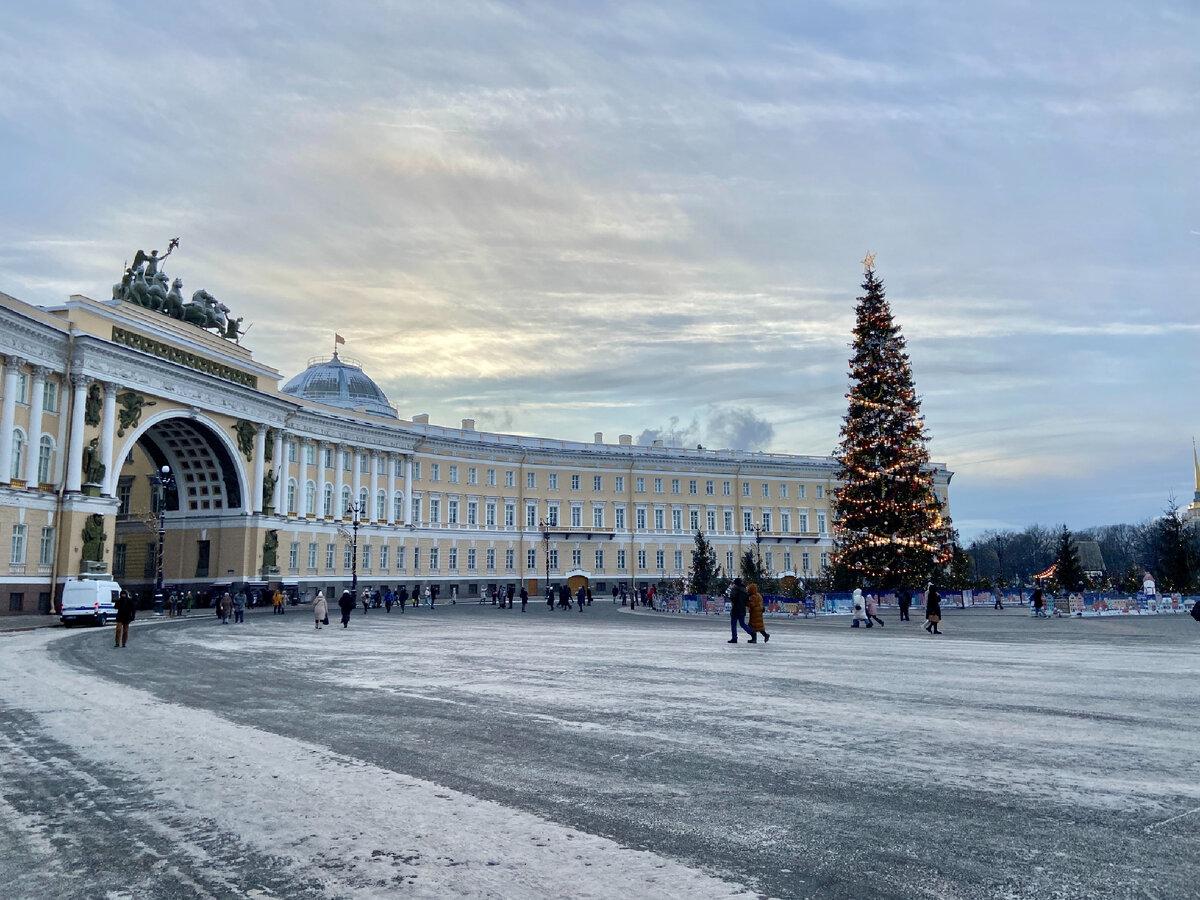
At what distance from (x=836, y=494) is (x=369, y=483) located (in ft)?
144

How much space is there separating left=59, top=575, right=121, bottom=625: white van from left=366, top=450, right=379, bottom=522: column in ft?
119

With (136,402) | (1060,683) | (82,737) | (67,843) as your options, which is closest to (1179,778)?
(1060,683)

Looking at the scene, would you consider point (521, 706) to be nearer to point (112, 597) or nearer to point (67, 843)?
point (67, 843)

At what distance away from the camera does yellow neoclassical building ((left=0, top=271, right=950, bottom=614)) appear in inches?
1714

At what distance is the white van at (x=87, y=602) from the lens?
34.2m

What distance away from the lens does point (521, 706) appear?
11742 millimetres

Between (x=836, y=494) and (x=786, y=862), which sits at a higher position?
(x=836, y=494)

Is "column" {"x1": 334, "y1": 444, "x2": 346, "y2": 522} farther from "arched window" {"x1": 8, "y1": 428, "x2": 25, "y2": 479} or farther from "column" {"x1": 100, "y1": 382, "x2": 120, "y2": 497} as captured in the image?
"arched window" {"x1": 8, "y1": 428, "x2": 25, "y2": 479}

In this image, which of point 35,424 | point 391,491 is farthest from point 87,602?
point 391,491

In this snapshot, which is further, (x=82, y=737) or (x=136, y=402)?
(x=136, y=402)

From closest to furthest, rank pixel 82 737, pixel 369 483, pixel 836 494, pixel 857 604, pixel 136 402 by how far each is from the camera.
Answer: pixel 82 737, pixel 857 604, pixel 836 494, pixel 136 402, pixel 369 483

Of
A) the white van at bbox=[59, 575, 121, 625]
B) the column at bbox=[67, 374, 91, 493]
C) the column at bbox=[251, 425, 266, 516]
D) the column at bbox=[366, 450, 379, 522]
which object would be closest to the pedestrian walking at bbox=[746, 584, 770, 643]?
the white van at bbox=[59, 575, 121, 625]

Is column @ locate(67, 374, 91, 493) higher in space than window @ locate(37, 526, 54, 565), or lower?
higher

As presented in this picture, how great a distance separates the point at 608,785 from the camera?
23.8ft
